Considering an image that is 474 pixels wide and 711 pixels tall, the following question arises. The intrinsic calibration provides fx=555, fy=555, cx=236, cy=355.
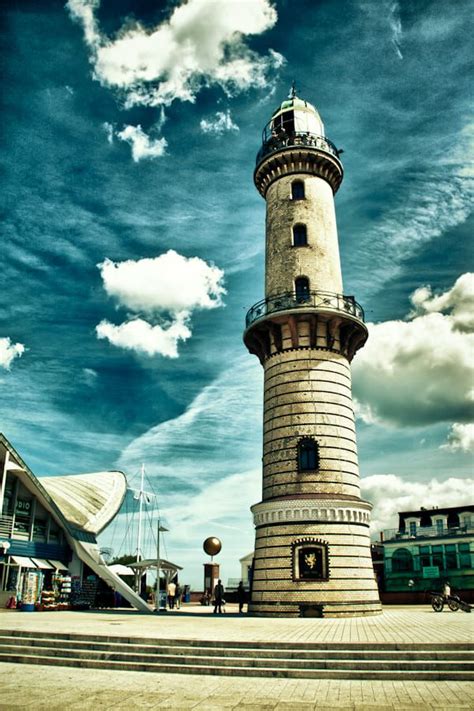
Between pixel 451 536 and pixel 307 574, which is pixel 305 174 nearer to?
pixel 307 574

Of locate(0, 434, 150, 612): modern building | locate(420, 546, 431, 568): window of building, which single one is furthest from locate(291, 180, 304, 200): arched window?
locate(420, 546, 431, 568): window of building

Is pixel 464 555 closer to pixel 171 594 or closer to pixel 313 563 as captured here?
pixel 171 594

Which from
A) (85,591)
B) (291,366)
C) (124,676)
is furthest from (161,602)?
(124,676)

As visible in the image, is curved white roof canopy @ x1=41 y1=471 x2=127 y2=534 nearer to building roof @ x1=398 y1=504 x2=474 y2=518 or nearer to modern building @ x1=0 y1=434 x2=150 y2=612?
modern building @ x1=0 y1=434 x2=150 y2=612

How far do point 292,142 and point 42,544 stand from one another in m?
26.4

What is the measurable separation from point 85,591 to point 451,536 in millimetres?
30505

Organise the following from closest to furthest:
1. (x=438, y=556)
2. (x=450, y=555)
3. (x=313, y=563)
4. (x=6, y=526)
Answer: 1. (x=313, y=563)
2. (x=6, y=526)
3. (x=450, y=555)
4. (x=438, y=556)

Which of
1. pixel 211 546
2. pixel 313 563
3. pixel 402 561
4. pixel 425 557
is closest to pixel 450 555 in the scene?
pixel 425 557

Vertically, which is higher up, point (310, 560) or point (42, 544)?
point (42, 544)

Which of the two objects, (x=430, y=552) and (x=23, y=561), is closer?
(x=23, y=561)

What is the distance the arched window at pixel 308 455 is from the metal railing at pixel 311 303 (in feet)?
20.4

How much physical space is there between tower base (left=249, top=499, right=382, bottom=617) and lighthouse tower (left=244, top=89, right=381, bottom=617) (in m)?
0.04

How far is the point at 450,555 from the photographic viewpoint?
46.6 m

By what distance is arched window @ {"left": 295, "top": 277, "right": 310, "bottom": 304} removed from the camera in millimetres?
26734
